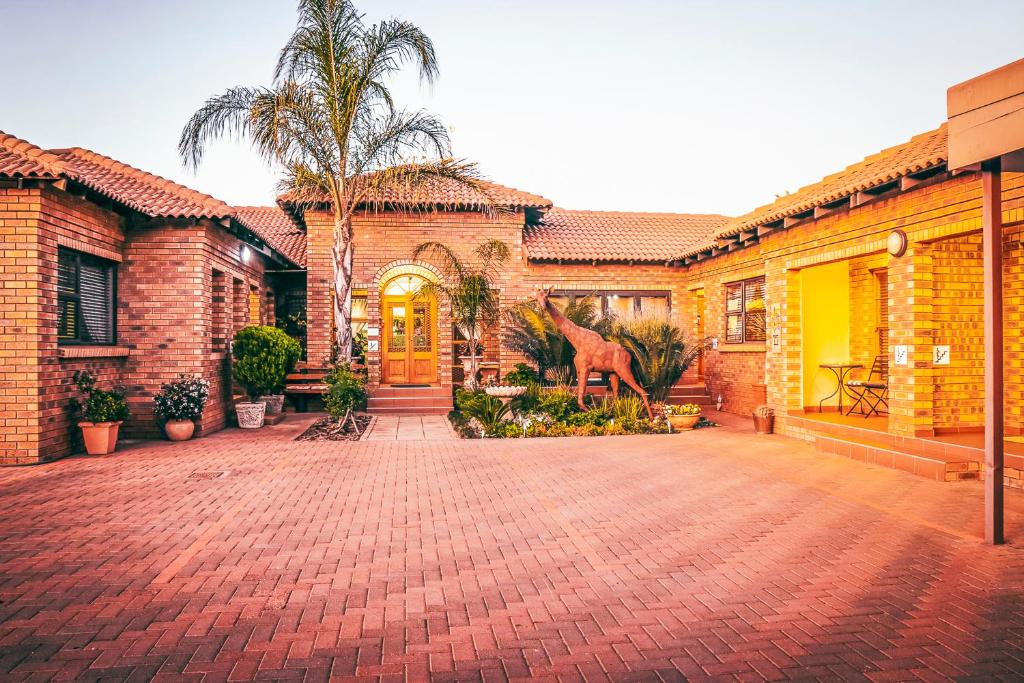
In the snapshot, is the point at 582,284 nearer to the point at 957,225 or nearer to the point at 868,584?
the point at 957,225

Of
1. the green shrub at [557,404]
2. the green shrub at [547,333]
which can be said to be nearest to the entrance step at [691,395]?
the green shrub at [547,333]

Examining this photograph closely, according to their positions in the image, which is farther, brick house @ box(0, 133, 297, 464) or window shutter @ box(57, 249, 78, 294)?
window shutter @ box(57, 249, 78, 294)

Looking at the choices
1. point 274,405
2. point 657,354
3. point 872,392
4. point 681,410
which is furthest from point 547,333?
point 274,405

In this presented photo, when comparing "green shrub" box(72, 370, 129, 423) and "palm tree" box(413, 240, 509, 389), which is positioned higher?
"palm tree" box(413, 240, 509, 389)

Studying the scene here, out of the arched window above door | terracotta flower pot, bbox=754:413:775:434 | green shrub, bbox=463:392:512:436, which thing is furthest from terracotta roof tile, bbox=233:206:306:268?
terracotta flower pot, bbox=754:413:775:434

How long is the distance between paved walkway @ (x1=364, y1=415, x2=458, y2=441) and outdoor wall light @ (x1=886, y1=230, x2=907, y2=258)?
7.64 metres

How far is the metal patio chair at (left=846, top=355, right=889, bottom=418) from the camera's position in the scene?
10.9 metres

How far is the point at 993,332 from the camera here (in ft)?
16.5

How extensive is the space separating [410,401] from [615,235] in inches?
333

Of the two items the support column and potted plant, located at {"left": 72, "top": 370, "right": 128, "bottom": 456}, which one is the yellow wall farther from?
potted plant, located at {"left": 72, "top": 370, "right": 128, "bottom": 456}

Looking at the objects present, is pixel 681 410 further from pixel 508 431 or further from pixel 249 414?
pixel 249 414

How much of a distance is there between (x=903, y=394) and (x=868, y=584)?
18.0ft

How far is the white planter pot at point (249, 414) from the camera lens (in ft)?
41.7

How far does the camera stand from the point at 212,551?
16.2 ft
